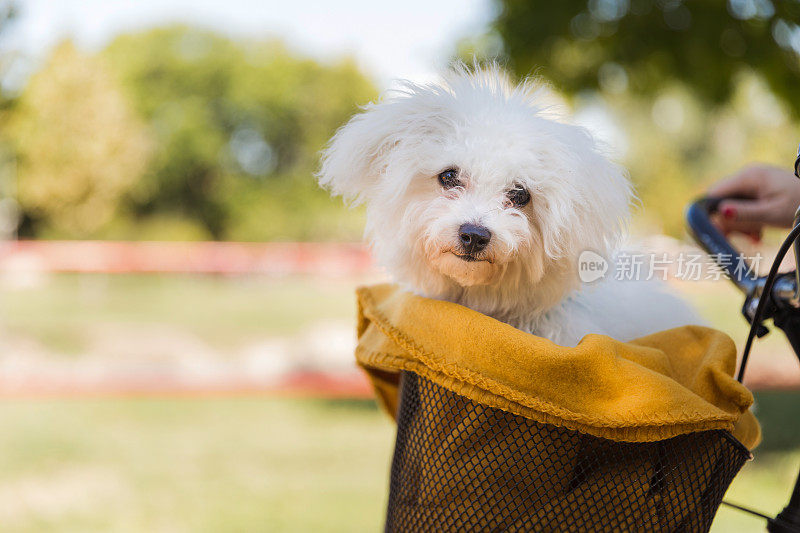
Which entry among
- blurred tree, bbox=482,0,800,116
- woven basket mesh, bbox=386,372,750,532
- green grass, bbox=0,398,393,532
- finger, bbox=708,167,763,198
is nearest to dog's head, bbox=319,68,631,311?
finger, bbox=708,167,763,198

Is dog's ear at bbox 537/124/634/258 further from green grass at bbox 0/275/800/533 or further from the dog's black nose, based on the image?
green grass at bbox 0/275/800/533

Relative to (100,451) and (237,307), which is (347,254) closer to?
(237,307)

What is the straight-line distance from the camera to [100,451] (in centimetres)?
530

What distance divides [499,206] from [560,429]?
61 centimetres

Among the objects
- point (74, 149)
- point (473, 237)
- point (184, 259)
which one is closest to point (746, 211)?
point (473, 237)

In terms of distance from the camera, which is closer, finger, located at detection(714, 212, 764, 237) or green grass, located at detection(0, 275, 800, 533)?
finger, located at detection(714, 212, 764, 237)

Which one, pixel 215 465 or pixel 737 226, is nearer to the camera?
pixel 737 226

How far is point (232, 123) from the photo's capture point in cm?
3712

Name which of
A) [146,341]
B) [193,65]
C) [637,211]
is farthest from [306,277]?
[193,65]

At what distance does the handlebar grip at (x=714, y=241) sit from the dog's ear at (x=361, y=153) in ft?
2.49

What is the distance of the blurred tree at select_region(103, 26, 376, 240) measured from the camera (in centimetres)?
3353

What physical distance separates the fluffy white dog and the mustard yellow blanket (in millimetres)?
355

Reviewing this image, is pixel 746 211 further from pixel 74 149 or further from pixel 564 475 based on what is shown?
pixel 74 149

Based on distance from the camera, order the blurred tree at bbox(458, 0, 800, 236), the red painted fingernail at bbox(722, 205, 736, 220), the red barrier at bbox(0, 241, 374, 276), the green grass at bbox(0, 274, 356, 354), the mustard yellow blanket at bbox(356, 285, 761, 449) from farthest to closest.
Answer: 1. the red barrier at bbox(0, 241, 374, 276)
2. the green grass at bbox(0, 274, 356, 354)
3. the blurred tree at bbox(458, 0, 800, 236)
4. the red painted fingernail at bbox(722, 205, 736, 220)
5. the mustard yellow blanket at bbox(356, 285, 761, 449)
